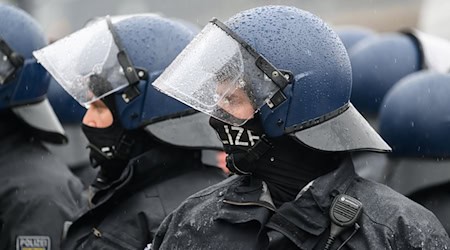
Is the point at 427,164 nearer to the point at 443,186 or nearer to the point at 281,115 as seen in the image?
the point at 443,186

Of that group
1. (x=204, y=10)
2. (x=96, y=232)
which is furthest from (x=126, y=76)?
(x=204, y=10)

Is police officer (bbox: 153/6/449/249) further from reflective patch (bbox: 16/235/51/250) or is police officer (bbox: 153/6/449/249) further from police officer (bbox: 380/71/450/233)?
police officer (bbox: 380/71/450/233)

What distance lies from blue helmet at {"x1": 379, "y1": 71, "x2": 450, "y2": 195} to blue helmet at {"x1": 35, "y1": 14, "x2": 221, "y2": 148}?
1131mm

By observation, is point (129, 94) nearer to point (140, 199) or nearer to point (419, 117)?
point (140, 199)

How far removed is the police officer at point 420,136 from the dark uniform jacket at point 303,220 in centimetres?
132

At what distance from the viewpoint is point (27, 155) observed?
5.49 m

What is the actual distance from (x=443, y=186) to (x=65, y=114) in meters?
3.35

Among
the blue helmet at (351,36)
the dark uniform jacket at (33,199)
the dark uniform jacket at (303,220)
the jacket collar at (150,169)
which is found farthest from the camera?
the blue helmet at (351,36)

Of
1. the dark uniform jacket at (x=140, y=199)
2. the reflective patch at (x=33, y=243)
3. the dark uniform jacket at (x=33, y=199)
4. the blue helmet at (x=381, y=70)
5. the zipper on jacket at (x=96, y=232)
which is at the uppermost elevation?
the dark uniform jacket at (x=140, y=199)

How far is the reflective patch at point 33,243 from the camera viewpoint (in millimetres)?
5027

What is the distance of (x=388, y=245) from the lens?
143 inches

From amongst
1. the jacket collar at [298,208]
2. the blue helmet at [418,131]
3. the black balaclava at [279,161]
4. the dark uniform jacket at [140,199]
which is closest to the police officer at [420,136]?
the blue helmet at [418,131]

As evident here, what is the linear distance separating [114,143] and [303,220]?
140 cm

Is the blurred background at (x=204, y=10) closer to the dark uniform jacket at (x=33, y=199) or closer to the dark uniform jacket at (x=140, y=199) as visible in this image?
the dark uniform jacket at (x=33, y=199)
